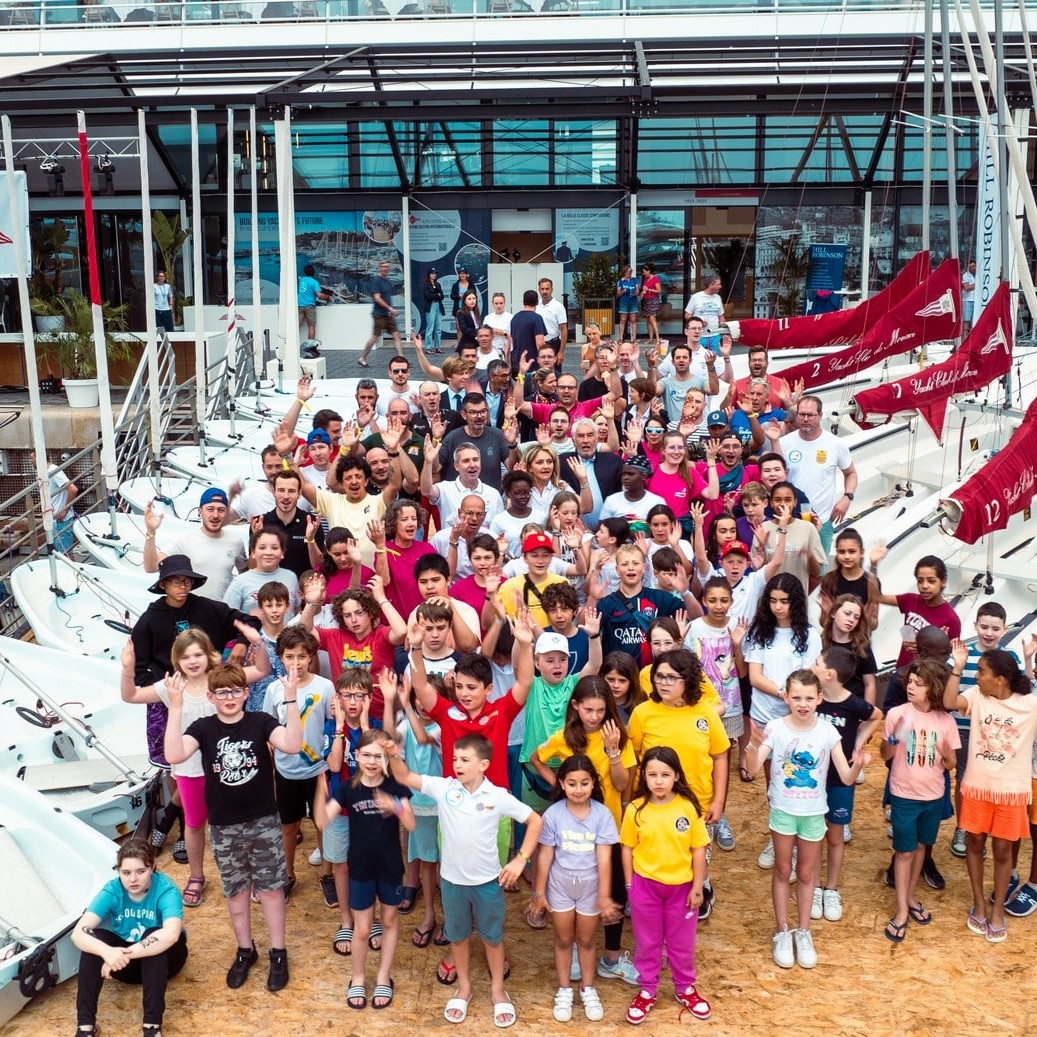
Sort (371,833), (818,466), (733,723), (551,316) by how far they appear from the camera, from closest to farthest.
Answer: (371,833) < (733,723) < (818,466) < (551,316)

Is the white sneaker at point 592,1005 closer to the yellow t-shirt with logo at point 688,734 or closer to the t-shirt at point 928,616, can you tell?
the yellow t-shirt with logo at point 688,734

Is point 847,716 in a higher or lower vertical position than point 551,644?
lower

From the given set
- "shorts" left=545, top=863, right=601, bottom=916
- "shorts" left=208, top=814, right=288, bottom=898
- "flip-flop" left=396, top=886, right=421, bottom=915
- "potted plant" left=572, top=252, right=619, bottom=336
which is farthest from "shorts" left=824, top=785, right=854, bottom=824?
"potted plant" left=572, top=252, right=619, bottom=336

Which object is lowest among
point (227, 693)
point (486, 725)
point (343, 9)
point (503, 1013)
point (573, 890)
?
point (503, 1013)

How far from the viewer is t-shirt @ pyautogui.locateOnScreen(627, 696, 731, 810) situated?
670cm

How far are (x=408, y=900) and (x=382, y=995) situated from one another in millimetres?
830

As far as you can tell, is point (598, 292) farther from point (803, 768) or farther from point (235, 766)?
point (235, 766)

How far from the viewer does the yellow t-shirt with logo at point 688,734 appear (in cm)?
670

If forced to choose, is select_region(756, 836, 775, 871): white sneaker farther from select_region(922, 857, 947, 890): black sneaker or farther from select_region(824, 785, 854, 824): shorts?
select_region(922, 857, 947, 890): black sneaker

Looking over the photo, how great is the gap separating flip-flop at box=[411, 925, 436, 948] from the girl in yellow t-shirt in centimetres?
Result: 124

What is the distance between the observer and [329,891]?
24.6ft

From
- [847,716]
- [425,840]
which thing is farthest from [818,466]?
[425,840]

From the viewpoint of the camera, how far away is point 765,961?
22.4ft

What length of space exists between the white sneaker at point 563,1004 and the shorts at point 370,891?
3.11ft
